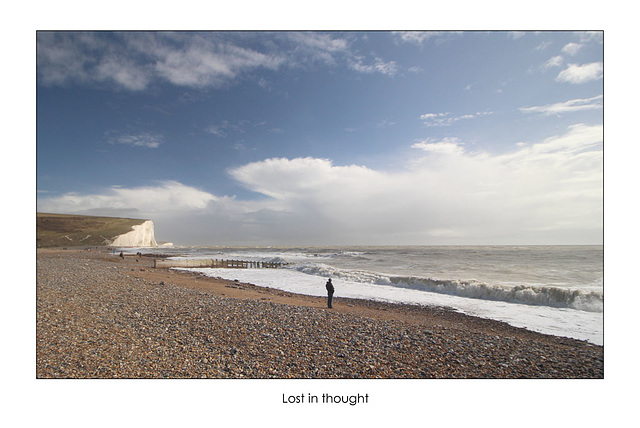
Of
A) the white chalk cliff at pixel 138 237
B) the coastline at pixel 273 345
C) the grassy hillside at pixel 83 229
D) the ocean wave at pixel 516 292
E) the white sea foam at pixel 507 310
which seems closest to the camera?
the coastline at pixel 273 345

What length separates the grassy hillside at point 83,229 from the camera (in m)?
70.4

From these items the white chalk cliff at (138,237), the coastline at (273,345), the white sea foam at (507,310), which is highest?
the coastline at (273,345)

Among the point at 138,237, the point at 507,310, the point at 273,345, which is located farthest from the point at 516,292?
the point at 138,237

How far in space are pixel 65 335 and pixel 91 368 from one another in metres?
1.88

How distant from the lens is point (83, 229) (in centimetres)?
8356

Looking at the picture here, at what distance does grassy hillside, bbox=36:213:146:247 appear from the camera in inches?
2773

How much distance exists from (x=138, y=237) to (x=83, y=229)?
17.7 metres

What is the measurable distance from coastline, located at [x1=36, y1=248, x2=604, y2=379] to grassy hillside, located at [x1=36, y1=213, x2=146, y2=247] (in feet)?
265

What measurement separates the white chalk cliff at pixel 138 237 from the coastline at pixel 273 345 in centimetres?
10140

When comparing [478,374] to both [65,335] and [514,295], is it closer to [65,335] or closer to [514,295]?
[65,335]

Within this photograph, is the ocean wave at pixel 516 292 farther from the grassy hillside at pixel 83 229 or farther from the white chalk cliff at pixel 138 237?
the white chalk cliff at pixel 138 237

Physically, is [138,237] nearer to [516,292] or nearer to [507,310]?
[516,292]

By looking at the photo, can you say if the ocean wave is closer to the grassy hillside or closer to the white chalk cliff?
the grassy hillside

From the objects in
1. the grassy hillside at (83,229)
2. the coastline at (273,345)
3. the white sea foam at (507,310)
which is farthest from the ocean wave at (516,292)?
the grassy hillside at (83,229)
